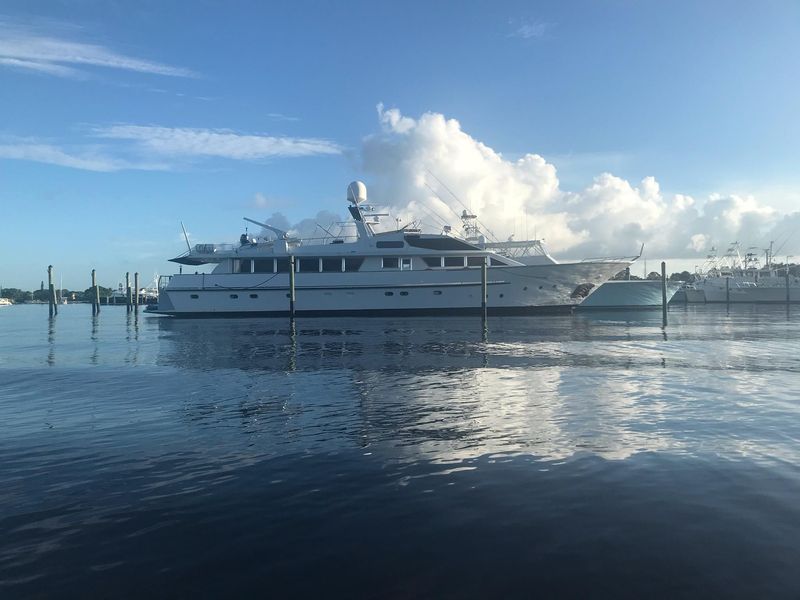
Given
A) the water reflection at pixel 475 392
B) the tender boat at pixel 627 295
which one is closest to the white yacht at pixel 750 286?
the tender boat at pixel 627 295

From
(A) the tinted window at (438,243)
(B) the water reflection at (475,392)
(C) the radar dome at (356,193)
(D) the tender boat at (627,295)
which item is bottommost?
(B) the water reflection at (475,392)

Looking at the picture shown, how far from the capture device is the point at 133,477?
6.41m

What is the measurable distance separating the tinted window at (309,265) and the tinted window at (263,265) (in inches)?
112

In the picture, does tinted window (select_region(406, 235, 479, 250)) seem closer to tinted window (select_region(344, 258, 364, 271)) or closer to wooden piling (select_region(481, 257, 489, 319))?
wooden piling (select_region(481, 257, 489, 319))

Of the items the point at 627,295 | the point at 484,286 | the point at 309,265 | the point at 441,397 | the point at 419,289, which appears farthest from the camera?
the point at 627,295

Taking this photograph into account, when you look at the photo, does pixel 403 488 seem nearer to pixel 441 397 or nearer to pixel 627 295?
pixel 441 397

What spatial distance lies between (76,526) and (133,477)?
1.37 m

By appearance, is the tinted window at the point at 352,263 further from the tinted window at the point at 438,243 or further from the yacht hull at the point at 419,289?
the tinted window at the point at 438,243

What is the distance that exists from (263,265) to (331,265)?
19.8 feet

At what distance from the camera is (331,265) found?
4600 centimetres

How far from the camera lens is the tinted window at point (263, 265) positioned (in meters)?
47.2

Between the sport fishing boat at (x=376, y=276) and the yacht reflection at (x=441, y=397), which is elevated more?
the sport fishing boat at (x=376, y=276)

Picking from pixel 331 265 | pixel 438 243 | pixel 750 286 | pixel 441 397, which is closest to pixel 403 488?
pixel 441 397

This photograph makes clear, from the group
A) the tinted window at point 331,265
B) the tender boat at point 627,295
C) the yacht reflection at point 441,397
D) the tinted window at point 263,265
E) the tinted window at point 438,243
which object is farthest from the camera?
the tender boat at point 627,295
